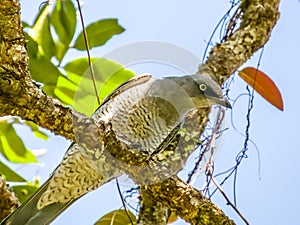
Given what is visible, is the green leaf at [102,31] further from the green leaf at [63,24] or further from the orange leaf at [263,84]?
the orange leaf at [263,84]

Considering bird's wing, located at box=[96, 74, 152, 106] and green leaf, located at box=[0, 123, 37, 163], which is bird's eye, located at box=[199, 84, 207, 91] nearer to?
bird's wing, located at box=[96, 74, 152, 106]

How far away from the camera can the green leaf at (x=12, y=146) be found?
2.63 metres

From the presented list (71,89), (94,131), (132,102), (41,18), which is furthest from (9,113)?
(41,18)

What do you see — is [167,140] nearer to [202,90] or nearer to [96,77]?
[202,90]

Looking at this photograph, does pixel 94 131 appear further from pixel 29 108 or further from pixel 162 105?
pixel 162 105

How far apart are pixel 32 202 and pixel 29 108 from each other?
54 cm

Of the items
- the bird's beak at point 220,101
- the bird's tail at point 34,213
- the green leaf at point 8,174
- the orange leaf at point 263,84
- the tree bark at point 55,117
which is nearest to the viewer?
the tree bark at point 55,117

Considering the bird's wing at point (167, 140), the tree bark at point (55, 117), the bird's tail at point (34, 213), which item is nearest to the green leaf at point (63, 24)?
the bird's wing at point (167, 140)

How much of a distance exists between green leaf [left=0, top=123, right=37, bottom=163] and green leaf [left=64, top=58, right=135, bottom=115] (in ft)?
1.19

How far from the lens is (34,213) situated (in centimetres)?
201

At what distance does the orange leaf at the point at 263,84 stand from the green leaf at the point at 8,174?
1066 mm

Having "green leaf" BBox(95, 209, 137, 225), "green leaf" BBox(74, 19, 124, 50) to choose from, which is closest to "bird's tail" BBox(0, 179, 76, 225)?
"green leaf" BBox(95, 209, 137, 225)

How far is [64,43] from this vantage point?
2.64 meters

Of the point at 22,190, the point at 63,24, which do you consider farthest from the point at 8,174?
the point at 63,24
